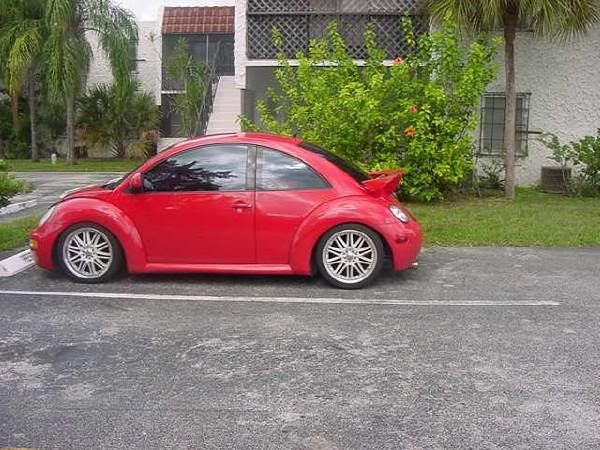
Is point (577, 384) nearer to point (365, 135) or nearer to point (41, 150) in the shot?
point (365, 135)

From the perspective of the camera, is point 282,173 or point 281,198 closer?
point 281,198

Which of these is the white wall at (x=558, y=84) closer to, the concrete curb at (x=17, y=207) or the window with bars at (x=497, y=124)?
the window with bars at (x=497, y=124)

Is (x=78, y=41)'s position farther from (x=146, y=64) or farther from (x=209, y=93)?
(x=209, y=93)

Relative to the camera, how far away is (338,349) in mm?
4824

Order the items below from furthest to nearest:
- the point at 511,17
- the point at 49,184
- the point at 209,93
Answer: the point at 209,93
the point at 49,184
the point at 511,17

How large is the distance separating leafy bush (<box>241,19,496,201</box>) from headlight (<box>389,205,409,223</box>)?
4.48 meters

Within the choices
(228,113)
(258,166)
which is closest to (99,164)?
(228,113)

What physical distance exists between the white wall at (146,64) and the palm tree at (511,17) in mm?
14666

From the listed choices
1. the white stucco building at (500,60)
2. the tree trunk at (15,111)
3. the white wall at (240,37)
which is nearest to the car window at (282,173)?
the white stucco building at (500,60)

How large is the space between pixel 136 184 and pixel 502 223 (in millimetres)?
5372

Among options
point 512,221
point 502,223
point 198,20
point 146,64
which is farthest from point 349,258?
point 146,64

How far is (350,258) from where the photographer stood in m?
6.46

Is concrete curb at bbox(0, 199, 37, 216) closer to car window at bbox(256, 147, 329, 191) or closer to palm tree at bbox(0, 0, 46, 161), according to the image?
car window at bbox(256, 147, 329, 191)

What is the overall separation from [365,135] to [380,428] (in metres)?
8.23
